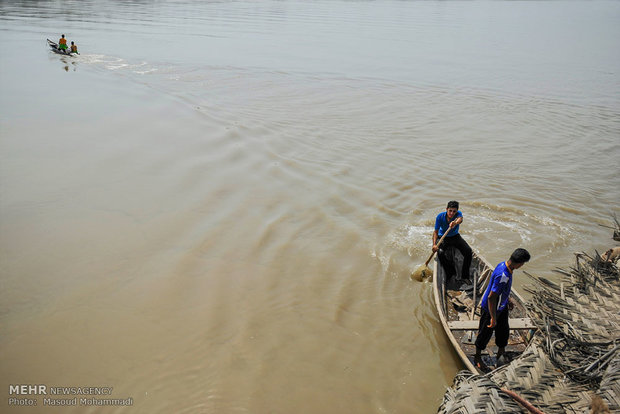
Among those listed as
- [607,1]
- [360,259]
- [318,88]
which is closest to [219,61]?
[318,88]

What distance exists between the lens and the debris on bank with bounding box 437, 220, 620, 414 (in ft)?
12.4

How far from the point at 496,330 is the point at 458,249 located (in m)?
1.82

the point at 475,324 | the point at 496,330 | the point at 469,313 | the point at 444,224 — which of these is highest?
the point at 444,224

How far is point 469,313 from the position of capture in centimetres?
614

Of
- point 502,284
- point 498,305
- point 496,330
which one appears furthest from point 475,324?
point 502,284

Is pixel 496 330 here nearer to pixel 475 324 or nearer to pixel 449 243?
pixel 475 324

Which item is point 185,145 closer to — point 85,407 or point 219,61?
point 85,407

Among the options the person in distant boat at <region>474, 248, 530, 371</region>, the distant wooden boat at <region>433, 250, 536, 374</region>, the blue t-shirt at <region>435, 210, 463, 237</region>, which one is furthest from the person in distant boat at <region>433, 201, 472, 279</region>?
the person in distant boat at <region>474, 248, 530, 371</region>

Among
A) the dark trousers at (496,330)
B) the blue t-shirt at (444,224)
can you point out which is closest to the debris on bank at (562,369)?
the dark trousers at (496,330)

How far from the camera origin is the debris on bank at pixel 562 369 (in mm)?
3787

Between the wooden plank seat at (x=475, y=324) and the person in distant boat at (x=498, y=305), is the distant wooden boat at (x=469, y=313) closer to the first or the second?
the wooden plank seat at (x=475, y=324)

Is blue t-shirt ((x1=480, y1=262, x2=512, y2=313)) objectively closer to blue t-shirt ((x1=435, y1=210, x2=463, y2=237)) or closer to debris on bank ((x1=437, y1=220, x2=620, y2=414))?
debris on bank ((x1=437, y1=220, x2=620, y2=414))

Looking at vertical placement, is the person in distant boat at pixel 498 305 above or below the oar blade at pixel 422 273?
above

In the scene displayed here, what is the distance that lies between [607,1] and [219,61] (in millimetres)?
70413
